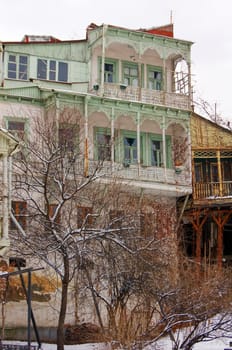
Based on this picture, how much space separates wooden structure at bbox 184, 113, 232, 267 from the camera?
34.7m

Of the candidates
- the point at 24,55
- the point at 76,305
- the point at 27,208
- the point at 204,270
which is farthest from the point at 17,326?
the point at 24,55

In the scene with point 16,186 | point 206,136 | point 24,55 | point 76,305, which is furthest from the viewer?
point 206,136

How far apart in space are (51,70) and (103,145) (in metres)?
4.90

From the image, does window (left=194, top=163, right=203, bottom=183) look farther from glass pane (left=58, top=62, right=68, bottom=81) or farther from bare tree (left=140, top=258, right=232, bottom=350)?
bare tree (left=140, top=258, right=232, bottom=350)

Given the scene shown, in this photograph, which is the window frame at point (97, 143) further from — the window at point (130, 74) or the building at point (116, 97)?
the window at point (130, 74)

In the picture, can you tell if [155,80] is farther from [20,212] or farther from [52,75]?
[20,212]

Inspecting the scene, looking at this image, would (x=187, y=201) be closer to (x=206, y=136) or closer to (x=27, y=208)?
(x=206, y=136)

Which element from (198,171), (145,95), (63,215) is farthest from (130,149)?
(63,215)

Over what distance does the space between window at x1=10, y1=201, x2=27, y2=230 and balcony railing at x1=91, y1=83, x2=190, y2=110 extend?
775 cm

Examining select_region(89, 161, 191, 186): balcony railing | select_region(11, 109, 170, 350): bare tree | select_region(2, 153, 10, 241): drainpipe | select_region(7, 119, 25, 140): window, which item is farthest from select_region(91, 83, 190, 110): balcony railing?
select_region(2, 153, 10, 241): drainpipe

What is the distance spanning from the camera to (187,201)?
33844 millimetres

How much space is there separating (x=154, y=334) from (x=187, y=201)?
14299 mm

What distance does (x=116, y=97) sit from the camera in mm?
32562

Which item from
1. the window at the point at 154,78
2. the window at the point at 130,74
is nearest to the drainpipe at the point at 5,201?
the window at the point at 130,74
